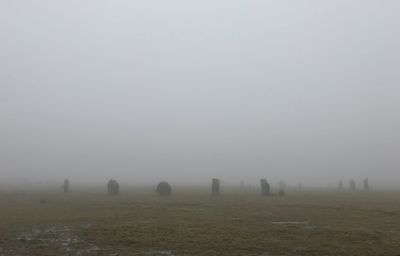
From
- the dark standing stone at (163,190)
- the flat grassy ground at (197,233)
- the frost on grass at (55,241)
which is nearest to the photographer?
the flat grassy ground at (197,233)

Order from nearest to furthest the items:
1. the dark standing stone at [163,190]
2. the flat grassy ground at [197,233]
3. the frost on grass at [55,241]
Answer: the flat grassy ground at [197,233] < the frost on grass at [55,241] < the dark standing stone at [163,190]

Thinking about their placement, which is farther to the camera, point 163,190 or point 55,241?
point 163,190

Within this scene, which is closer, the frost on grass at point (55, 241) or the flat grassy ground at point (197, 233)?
the flat grassy ground at point (197, 233)

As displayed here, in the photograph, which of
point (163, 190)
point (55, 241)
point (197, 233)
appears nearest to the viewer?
point (55, 241)

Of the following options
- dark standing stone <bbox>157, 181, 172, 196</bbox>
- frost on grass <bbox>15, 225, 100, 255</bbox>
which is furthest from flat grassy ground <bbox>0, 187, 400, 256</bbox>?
dark standing stone <bbox>157, 181, 172, 196</bbox>

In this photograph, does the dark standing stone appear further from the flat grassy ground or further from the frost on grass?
the frost on grass

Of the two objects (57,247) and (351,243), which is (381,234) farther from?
(57,247)

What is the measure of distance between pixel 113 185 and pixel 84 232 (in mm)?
33883

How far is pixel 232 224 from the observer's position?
26.6 m

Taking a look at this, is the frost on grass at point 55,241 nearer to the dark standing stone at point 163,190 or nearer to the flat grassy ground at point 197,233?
the flat grassy ground at point 197,233

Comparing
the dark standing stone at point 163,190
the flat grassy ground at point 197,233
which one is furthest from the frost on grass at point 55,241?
the dark standing stone at point 163,190

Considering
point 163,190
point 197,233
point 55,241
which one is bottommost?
point 55,241

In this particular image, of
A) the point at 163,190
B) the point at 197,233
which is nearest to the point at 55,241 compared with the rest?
the point at 197,233

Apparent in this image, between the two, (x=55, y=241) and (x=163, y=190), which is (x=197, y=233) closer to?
(x=55, y=241)
